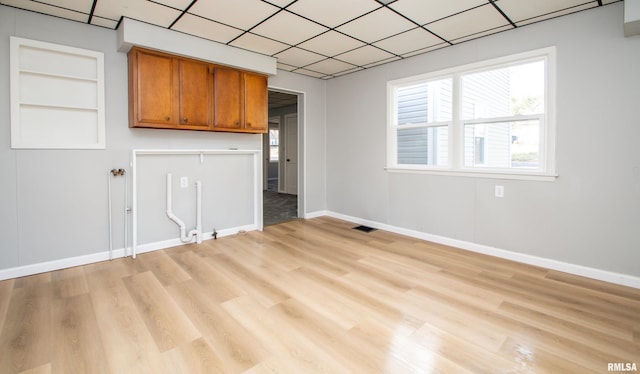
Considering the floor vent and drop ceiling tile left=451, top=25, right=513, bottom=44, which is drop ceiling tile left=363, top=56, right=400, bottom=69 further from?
the floor vent

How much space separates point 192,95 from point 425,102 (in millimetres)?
3059

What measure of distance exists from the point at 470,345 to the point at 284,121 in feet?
25.0

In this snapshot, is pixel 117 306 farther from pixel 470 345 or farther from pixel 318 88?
pixel 318 88

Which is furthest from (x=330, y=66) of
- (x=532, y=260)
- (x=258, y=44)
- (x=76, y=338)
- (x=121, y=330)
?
(x=76, y=338)

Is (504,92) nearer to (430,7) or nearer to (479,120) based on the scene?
(479,120)

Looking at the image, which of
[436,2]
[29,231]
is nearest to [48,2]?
[29,231]

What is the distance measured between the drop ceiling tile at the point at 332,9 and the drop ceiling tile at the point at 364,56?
934mm

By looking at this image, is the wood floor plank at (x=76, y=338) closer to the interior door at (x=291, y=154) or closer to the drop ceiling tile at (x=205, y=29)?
the drop ceiling tile at (x=205, y=29)

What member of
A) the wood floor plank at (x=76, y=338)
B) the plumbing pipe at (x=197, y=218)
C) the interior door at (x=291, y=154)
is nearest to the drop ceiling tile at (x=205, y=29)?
the plumbing pipe at (x=197, y=218)

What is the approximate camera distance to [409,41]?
12.4 feet

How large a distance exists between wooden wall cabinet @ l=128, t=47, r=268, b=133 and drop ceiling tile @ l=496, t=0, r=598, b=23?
2998 millimetres

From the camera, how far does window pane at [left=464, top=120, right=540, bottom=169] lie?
338cm

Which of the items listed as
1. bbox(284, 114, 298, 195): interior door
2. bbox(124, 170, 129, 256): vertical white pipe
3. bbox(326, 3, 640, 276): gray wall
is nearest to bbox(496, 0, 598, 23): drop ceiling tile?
bbox(326, 3, 640, 276): gray wall

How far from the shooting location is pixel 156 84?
3.46 meters
